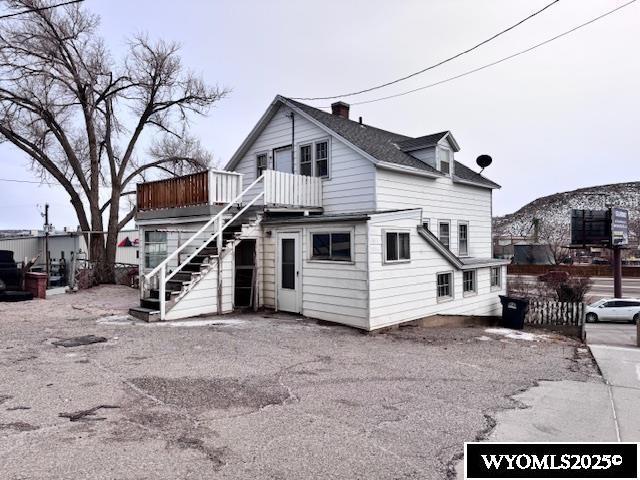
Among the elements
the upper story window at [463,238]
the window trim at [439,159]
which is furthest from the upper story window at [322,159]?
the upper story window at [463,238]

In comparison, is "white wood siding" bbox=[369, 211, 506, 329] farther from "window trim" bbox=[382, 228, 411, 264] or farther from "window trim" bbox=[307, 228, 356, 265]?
"window trim" bbox=[307, 228, 356, 265]

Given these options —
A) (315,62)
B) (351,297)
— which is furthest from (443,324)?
(315,62)

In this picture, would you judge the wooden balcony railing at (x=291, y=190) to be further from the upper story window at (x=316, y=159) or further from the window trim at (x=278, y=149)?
the window trim at (x=278, y=149)

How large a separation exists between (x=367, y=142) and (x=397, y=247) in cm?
501

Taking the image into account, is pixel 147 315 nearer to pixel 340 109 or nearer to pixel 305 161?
pixel 305 161

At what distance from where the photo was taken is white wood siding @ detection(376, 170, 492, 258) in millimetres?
13773

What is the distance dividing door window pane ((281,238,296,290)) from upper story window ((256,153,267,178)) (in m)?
5.19

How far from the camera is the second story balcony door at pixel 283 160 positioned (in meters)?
15.6

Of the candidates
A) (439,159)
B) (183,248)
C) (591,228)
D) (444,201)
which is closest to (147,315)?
(183,248)

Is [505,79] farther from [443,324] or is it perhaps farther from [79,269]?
[79,269]

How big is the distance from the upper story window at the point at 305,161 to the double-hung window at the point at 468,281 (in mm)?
6658

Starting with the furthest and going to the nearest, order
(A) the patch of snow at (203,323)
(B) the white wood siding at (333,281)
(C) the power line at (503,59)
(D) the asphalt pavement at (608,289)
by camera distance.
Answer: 1. (D) the asphalt pavement at (608,289)
2. (B) the white wood siding at (333,281)
3. (C) the power line at (503,59)
4. (A) the patch of snow at (203,323)

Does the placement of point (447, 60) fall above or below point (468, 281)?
above

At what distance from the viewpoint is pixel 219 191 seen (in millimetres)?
12531
